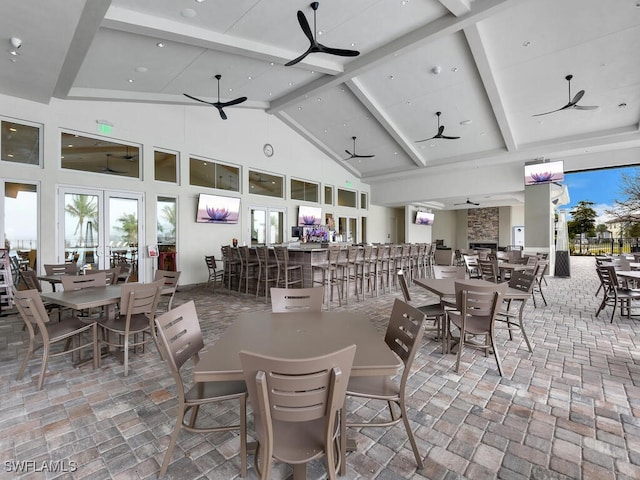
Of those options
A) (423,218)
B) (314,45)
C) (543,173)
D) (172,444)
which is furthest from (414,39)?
(423,218)

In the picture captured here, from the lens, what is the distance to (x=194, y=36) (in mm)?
4824

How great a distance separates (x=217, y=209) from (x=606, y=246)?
16.7 m

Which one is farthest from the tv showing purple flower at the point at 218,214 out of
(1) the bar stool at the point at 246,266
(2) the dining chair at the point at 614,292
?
(2) the dining chair at the point at 614,292

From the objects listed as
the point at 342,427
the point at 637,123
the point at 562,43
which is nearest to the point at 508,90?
the point at 562,43

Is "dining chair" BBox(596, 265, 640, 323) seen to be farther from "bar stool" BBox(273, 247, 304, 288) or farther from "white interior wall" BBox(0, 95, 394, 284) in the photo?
"white interior wall" BBox(0, 95, 394, 284)

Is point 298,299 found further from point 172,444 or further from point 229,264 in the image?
point 229,264

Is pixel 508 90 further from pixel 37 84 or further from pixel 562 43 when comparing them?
pixel 37 84

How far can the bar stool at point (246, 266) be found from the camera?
21.1 feet

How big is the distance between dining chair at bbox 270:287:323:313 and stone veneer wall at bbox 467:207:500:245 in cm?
1645

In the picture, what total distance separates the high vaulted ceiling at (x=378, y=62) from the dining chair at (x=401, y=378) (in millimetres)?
4270

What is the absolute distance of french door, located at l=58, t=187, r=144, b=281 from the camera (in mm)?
5934

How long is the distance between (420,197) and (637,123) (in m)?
6.04

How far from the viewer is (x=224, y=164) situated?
838cm

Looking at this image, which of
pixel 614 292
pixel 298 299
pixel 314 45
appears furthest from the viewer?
pixel 614 292
